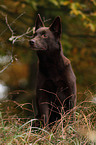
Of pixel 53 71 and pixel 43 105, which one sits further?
pixel 43 105

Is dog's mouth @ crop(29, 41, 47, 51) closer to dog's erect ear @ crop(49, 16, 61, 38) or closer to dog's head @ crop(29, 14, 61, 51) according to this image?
dog's head @ crop(29, 14, 61, 51)

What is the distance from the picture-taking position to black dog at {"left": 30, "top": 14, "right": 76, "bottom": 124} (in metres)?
4.01

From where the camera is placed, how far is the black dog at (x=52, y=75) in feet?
13.2

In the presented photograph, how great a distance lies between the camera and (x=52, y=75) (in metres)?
4.12

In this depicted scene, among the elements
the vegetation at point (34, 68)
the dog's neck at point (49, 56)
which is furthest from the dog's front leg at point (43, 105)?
the dog's neck at point (49, 56)

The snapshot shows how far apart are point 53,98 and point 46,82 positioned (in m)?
0.31

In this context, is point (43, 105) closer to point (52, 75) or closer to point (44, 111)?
point (44, 111)

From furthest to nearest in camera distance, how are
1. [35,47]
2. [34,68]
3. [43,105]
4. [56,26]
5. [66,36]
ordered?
[34,68] < [66,36] < [43,105] < [56,26] < [35,47]

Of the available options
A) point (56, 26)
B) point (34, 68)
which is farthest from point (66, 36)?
point (56, 26)

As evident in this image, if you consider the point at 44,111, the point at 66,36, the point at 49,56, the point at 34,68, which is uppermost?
the point at 49,56

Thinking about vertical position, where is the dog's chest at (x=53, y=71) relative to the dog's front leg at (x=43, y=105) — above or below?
above

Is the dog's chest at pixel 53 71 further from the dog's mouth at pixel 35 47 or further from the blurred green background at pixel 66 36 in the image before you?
the blurred green background at pixel 66 36

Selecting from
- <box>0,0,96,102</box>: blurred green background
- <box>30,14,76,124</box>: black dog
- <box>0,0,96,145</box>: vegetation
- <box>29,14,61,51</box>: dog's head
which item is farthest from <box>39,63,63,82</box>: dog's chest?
<box>0,0,96,102</box>: blurred green background

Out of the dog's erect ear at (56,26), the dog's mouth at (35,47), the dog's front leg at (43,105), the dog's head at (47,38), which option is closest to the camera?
the dog's mouth at (35,47)
